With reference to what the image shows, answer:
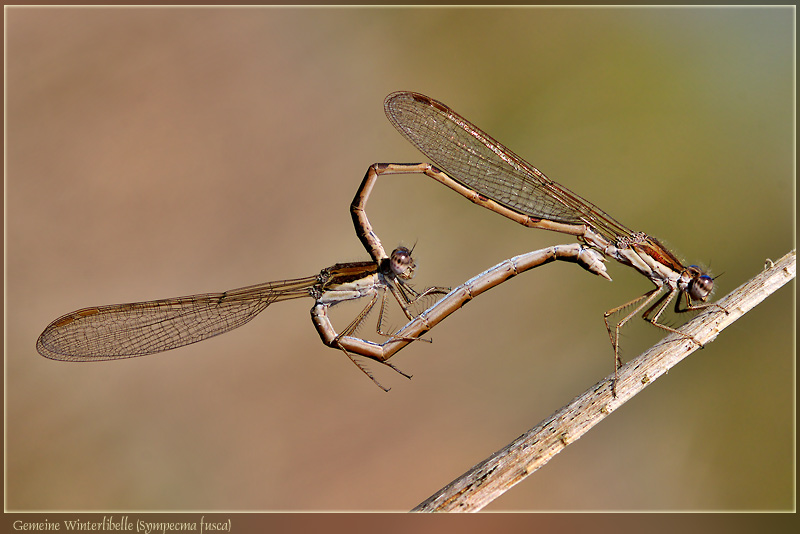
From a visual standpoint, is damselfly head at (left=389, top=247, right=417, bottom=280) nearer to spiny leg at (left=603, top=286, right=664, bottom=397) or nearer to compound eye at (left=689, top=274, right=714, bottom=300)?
spiny leg at (left=603, top=286, right=664, bottom=397)

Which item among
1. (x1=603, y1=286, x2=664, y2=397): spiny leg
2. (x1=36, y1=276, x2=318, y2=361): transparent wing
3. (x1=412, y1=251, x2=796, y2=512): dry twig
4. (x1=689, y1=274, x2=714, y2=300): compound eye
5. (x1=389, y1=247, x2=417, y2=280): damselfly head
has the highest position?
(x1=36, y1=276, x2=318, y2=361): transparent wing

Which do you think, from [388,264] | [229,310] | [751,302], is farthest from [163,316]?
[751,302]

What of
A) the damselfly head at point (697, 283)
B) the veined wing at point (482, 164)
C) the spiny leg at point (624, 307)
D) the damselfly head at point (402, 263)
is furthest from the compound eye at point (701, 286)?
the damselfly head at point (402, 263)

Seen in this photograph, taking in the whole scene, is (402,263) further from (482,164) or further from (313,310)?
(482,164)

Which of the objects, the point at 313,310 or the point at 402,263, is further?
the point at 313,310

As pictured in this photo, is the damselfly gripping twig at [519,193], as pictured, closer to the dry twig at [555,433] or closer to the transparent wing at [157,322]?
the dry twig at [555,433]

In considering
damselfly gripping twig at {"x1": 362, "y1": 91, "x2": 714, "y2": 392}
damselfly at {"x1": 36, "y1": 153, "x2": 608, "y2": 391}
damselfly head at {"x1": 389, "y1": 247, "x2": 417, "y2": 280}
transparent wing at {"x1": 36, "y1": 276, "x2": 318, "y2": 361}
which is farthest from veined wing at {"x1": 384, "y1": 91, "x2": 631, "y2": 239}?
transparent wing at {"x1": 36, "y1": 276, "x2": 318, "y2": 361}

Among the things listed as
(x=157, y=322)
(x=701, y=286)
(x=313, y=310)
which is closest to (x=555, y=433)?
(x=701, y=286)

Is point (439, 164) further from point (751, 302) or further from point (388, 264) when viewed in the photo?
point (751, 302)

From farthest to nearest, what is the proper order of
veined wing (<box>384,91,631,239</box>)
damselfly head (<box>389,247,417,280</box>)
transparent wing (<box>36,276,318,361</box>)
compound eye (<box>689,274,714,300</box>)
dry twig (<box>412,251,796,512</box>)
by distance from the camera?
transparent wing (<box>36,276,318,361</box>), veined wing (<box>384,91,631,239</box>), compound eye (<box>689,274,714,300</box>), damselfly head (<box>389,247,417,280</box>), dry twig (<box>412,251,796,512</box>)
